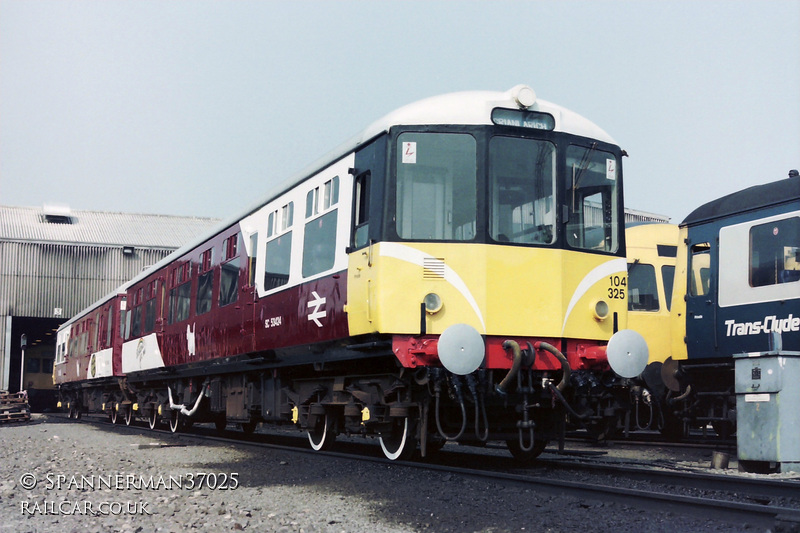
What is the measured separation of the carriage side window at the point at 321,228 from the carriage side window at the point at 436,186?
117cm

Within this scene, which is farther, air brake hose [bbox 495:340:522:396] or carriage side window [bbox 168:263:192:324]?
carriage side window [bbox 168:263:192:324]

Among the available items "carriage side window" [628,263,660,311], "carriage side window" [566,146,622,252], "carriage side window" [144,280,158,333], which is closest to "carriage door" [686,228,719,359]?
"carriage side window" [628,263,660,311]

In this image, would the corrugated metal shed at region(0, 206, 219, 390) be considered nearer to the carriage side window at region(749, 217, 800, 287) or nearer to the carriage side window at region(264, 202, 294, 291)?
the carriage side window at region(264, 202, 294, 291)

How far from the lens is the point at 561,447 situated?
7832 mm

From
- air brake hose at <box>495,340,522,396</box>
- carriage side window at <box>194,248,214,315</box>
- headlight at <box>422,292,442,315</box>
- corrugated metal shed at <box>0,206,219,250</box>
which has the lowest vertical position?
air brake hose at <box>495,340,522,396</box>

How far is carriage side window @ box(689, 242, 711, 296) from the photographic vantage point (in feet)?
38.5

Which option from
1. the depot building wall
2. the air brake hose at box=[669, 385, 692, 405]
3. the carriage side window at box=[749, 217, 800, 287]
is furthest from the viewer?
the depot building wall

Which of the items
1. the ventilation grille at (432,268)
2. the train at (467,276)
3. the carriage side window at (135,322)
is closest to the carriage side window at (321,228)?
the train at (467,276)

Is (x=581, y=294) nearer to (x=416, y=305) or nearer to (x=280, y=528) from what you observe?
(x=416, y=305)

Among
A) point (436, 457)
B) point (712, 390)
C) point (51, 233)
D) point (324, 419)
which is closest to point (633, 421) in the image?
point (712, 390)

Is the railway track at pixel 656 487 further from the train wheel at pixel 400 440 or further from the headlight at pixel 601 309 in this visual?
the headlight at pixel 601 309

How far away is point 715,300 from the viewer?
37.4 feet

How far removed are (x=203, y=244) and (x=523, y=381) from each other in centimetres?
768

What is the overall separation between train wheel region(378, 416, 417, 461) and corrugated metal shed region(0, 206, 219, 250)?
2945cm
